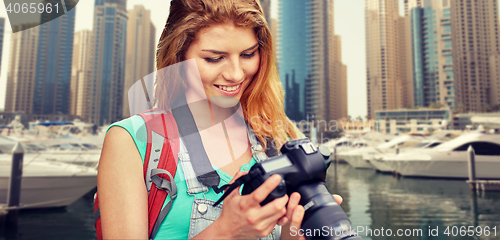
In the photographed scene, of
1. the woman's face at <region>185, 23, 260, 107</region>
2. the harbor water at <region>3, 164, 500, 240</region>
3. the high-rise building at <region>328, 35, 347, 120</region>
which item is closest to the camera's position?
the woman's face at <region>185, 23, 260, 107</region>

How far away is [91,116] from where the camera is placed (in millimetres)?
20281

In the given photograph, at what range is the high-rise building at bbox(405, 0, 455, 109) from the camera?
3152 centimetres

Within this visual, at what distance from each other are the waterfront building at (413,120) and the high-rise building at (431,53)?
3.79m

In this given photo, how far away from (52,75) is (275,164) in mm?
28746

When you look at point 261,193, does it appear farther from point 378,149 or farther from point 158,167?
point 378,149

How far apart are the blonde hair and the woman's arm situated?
19 centimetres

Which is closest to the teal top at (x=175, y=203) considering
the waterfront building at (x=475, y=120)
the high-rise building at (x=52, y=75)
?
the high-rise building at (x=52, y=75)

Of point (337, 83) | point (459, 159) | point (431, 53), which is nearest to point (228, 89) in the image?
point (459, 159)

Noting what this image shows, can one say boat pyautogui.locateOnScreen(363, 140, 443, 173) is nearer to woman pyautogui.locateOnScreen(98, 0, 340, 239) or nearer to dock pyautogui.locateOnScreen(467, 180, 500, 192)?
dock pyautogui.locateOnScreen(467, 180, 500, 192)

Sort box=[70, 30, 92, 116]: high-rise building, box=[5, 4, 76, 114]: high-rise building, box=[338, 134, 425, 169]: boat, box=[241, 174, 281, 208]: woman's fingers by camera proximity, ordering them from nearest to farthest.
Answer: box=[241, 174, 281, 208]: woman's fingers, box=[70, 30, 92, 116]: high-rise building, box=[338, 134, 425, 169]: boat, box=[5, 4, 76, 114]: high-rise building

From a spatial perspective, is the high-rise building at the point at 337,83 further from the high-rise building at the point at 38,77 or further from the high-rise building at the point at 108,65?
the high-rise building at the point at 38,77

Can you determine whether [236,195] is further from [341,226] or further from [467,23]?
[467,23]

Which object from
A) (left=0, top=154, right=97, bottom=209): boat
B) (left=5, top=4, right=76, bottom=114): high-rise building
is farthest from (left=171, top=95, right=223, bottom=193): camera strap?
(left=5, top=4, right=76, bottom=114): high-rise building

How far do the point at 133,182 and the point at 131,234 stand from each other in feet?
0.29
